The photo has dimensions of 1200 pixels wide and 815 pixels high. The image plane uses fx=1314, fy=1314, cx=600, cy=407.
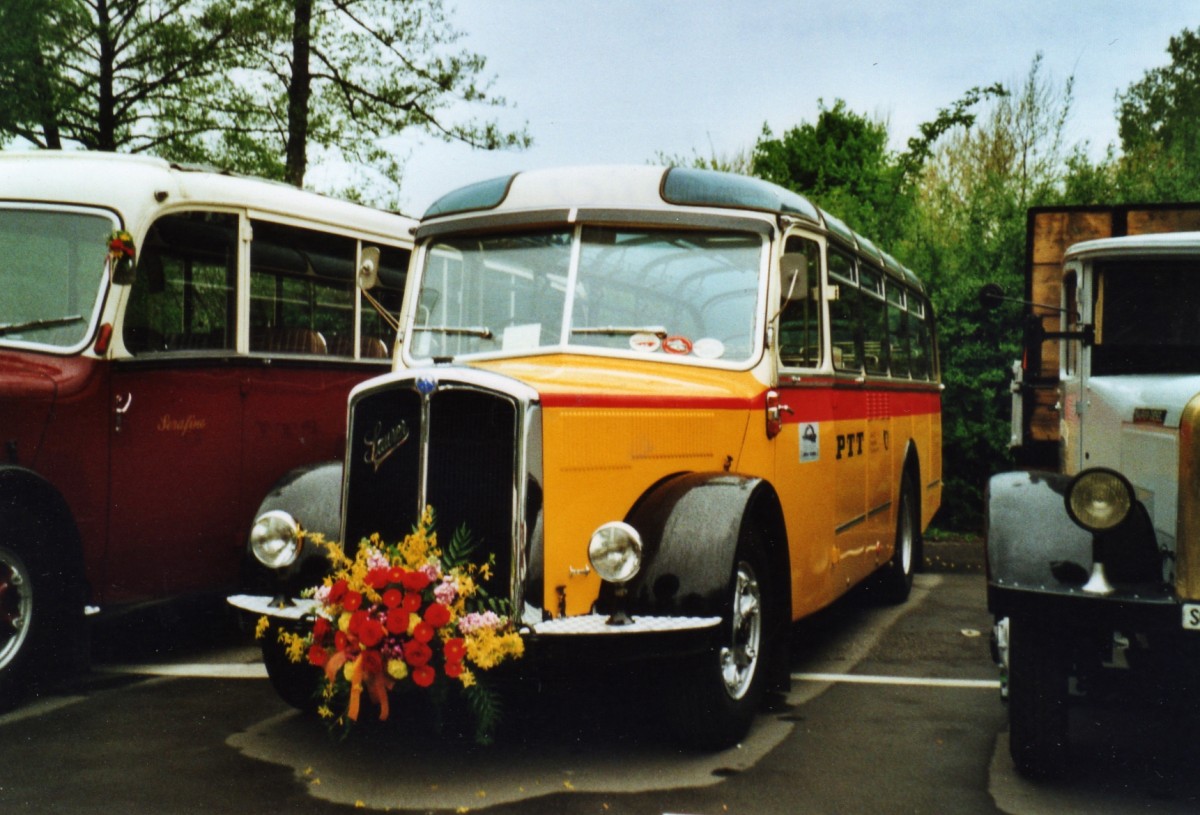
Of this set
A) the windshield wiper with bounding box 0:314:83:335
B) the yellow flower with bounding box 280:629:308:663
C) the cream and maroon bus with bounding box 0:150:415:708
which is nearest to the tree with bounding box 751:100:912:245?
the cream and maroon bus with bounding box 0:150:415:708

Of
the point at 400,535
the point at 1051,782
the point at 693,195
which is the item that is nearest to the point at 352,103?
the point at 693,195

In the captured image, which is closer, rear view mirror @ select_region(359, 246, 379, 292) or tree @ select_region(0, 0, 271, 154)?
rear view mirror @ select_region(359, 246, 379, 292)

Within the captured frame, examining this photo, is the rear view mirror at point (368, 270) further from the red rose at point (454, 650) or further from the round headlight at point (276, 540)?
the red rose at point (454, 650)

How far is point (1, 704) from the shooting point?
6.27 meters

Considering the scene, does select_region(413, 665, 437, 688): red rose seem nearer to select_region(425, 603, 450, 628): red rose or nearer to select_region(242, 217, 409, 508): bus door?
select_region(425, 603, 450, 628): red rose

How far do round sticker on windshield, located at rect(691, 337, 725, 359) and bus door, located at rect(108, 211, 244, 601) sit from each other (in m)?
2.94

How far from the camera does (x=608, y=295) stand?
6.24 meters

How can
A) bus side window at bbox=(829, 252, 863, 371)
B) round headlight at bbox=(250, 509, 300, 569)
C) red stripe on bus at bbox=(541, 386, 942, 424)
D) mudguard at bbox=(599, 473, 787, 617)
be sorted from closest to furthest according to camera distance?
mudguard at bbox=(599, 473, 787, 617)
red stripe on bus at bbox=(541, 386, 942, 424)
round headlight at bbox=(250, 509, 300, 569)
bus side window at bbox=(829, 252, 863, 371)

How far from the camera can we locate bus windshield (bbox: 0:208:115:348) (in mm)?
6770

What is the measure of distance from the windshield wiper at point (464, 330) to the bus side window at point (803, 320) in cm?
144

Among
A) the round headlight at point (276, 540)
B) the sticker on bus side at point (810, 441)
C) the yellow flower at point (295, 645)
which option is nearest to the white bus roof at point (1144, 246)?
the sticker on bus side at point (810, 441)

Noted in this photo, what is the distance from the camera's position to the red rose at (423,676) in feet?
16.0

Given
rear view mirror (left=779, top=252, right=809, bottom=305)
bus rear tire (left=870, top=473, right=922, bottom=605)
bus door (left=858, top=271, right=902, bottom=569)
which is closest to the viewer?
rear view mirror (left=779, top=252, right=809, bottom=305)

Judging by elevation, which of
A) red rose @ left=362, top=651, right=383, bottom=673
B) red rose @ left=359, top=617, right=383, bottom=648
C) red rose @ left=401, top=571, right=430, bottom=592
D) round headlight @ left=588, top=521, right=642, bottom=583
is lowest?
red rose @ left=362, top=651, right=383, bottom=673
